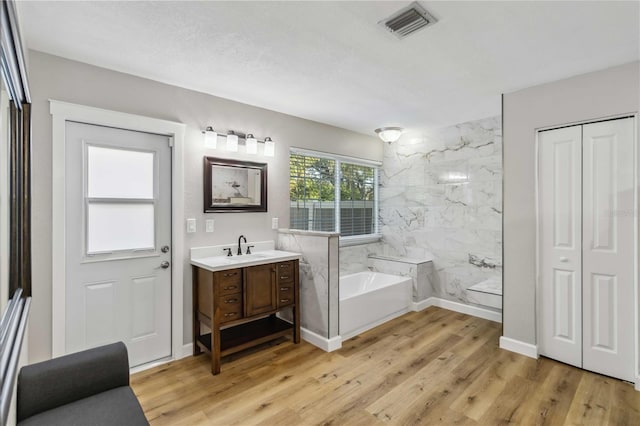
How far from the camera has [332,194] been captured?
15.0 ft

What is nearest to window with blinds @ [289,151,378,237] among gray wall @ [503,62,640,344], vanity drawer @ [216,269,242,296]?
vanity drawer @ [216,269,242,296]

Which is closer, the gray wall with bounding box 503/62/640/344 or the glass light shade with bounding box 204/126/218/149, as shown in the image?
the gray wall with bounding box 503/62/640/344

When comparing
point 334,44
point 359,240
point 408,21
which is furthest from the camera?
point 359,240

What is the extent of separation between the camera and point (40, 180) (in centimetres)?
232

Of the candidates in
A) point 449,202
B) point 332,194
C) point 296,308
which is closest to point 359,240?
point 332,194

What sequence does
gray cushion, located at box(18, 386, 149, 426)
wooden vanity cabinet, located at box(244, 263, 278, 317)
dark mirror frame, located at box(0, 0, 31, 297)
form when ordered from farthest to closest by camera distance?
wooden vanity cabinet, located at box(244, 263, 278, 317) → gray cushion, located at box(18, 386, 149, 426) → dark mirror frame, located at box(0, 0, 31, 297)

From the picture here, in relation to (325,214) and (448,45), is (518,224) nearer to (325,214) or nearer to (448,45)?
(448,45)

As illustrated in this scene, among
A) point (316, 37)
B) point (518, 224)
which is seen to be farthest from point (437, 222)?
point (316, 37)

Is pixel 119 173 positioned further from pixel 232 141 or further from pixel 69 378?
pixel 69 378

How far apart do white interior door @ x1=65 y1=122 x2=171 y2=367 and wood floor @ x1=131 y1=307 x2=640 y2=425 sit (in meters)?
0.45

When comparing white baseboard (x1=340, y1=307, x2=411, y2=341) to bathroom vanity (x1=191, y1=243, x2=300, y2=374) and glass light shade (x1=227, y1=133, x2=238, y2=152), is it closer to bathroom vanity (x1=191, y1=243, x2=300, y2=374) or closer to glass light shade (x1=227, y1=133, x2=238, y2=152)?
bathroom vanity (x1=191, y1=243, x2=300, y2=374)

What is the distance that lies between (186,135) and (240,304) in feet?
5.28

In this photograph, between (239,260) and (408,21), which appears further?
(239,260)

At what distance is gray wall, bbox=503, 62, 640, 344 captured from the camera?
2.71 metres
